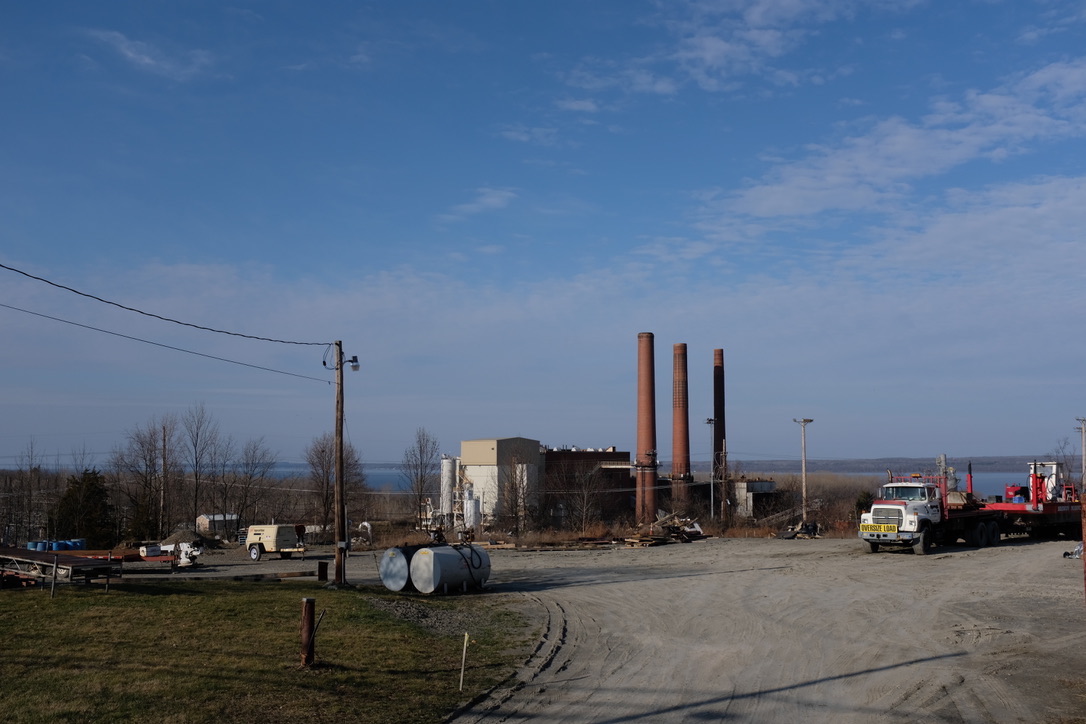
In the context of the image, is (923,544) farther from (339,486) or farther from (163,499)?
(163,499)

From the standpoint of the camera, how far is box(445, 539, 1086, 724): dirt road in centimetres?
1144

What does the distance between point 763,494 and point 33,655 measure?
6761 centimetres

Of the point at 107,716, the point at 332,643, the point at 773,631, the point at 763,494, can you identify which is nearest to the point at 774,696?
the point at 773,631

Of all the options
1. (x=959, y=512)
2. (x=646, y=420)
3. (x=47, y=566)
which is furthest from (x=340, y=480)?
(x=646, y=420)

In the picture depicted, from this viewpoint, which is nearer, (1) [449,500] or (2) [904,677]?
(2) [904,677]

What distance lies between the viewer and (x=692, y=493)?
233ft

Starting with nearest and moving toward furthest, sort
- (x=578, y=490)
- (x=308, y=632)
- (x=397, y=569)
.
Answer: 1. (x=308, y=632)
2. (x=397, y=569)
3. (x=578, y=490)

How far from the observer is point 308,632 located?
42.0 ft

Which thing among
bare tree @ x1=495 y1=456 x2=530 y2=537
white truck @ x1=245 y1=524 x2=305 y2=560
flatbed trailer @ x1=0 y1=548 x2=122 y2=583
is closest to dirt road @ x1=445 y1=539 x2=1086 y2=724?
flatbed trailer @ x1=0 y1=548 x2=122 y2=583

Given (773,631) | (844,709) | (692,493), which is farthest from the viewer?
(692,493)

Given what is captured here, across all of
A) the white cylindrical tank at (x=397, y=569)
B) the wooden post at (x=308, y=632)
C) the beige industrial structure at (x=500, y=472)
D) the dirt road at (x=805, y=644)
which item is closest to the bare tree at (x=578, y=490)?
the beige industrial structure at (x=500, y=472)

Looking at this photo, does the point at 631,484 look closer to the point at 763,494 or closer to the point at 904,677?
the point at 763,494

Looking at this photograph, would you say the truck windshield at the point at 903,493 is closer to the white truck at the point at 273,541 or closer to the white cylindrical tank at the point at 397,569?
the white cylindrical tank at the point at 397,569

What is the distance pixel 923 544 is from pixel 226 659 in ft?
87.9
